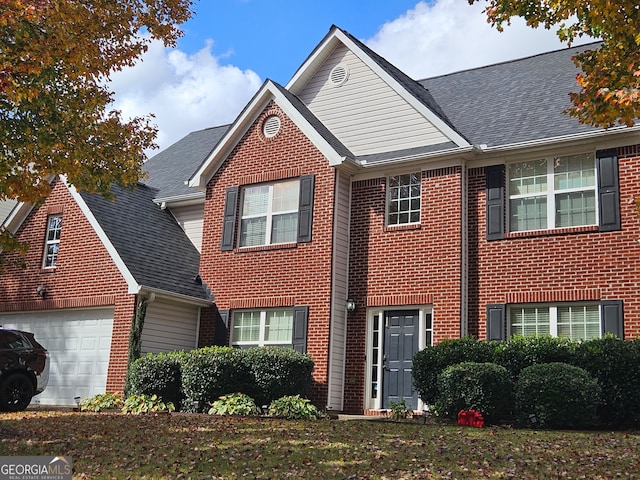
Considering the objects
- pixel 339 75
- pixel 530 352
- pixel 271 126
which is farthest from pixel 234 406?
pixel 339 75

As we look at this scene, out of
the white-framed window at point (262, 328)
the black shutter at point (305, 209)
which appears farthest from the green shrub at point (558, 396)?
the black shutter at point (305, 209)

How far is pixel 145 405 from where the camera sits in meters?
15.1

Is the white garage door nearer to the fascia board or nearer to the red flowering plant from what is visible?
the fascia board

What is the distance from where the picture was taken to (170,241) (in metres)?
19.4

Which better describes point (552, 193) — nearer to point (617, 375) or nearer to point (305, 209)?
point (617, 375)

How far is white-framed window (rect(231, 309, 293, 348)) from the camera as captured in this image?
55.4ft

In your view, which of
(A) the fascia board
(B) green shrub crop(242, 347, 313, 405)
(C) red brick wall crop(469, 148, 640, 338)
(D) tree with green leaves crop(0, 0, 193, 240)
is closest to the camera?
(D) tree with green leaves crop(0, 0, 193, 240)

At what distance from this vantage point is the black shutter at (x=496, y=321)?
14766 millimetres

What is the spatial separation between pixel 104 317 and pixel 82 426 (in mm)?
6148

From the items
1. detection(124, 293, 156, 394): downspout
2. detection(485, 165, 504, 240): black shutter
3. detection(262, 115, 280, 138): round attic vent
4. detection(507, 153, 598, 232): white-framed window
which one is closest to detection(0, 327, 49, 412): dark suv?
detection(124, 293, 156, 394): downspout

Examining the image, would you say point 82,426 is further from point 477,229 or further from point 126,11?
point 477,229

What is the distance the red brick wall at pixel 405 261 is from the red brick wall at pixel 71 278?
513 cm

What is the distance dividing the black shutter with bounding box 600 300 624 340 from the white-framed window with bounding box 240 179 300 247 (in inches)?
271

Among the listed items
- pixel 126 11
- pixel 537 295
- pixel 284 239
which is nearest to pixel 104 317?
pixel 284 239
